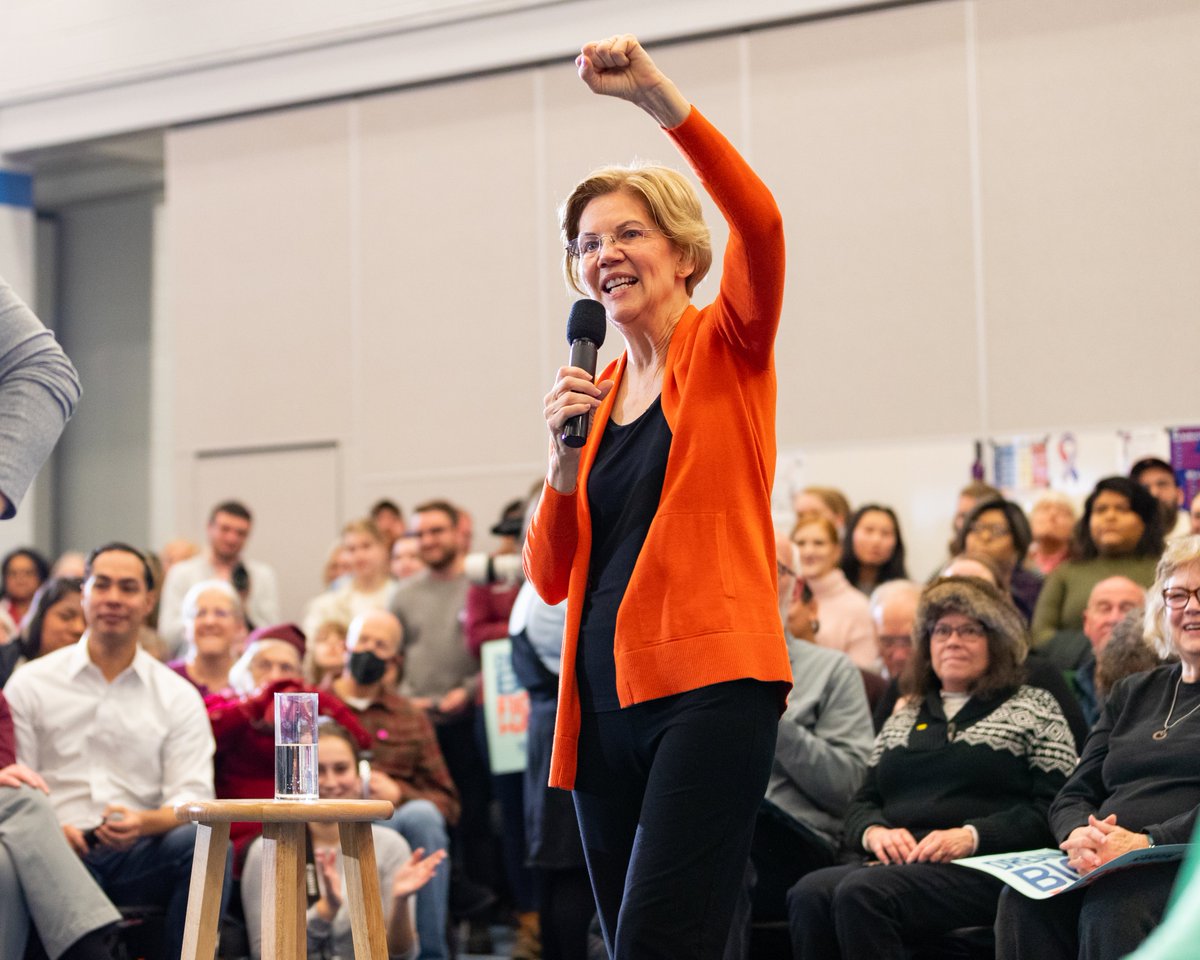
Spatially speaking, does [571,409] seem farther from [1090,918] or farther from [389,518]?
[389,518]

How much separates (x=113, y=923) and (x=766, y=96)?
18.0ft

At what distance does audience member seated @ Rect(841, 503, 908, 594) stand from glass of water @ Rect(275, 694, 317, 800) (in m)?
3.17

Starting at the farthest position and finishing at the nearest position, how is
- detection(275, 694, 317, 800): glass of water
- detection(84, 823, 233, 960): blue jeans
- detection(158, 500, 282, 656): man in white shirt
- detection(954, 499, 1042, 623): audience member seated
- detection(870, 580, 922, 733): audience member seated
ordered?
detection(158, 500, 282, 656): man in white shirt
detection(954, 499, 1042, 623): audience member seated
detection(870, 580, 922, 733): audience member seated
detection(84, 823, 233, 960): blue jeans
detection(275, 694, 317, 800): glass of water

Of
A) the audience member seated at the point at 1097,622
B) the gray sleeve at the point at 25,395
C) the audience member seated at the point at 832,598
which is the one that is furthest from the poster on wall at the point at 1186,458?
the gray sleeve at the point at 25,395

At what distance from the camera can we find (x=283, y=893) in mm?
2449

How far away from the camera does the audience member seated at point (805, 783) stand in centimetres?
354

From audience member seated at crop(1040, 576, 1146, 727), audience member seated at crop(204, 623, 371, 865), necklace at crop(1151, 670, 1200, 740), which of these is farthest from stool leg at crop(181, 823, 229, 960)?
audience member seated at crop(1040, 576, 1146, 727)

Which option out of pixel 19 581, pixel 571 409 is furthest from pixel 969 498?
pixel 19 581

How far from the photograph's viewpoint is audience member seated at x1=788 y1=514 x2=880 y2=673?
16.1ft

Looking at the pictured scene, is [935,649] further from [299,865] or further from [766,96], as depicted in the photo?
[766,96]

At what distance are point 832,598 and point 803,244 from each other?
2.92 metres

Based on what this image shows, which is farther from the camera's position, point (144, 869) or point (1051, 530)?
point (1051, 530)

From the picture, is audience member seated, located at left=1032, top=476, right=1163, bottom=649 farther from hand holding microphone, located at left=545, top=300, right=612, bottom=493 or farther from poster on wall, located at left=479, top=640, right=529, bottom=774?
hand holding microphone, located at left=545, top=300, right=612, bottom=493

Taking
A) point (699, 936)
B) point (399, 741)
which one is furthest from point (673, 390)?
point (399, 741)
